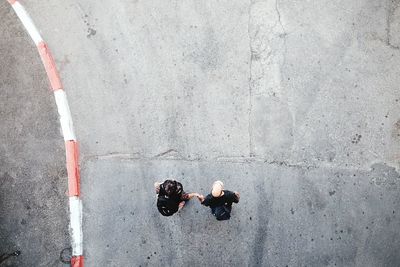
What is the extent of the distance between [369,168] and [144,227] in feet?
12.9

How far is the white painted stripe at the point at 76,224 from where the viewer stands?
24.0 feet

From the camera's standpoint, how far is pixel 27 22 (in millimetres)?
7848

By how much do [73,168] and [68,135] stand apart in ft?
1.88

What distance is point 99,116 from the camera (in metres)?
7.61

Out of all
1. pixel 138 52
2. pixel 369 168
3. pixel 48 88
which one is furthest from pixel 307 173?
pixel 48 88

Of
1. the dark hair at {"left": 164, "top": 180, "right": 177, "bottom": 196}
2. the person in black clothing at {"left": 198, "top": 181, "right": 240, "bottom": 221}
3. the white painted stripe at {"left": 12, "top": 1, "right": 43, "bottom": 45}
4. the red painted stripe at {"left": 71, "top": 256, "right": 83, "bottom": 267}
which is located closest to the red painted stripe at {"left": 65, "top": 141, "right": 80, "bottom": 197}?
the red painted stripe at {"left": 71, "top": 256, "right": 83, "bottom": 267}

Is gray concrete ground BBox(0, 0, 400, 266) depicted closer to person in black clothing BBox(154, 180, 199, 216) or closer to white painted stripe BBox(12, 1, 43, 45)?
white painted stripe BBox(12, 1, 43, 45)

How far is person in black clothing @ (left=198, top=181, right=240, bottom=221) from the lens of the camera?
6.76 m

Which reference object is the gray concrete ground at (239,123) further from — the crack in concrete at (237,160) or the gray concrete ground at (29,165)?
the gray concrete ground at (29,165)

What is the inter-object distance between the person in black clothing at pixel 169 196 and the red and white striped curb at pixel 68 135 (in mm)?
1500

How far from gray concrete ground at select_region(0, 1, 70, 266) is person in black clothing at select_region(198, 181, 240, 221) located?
96.8 inches

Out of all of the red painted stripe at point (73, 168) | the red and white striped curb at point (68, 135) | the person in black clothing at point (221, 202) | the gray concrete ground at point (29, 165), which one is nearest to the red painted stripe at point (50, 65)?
the red and white striped curb at point (68, 135)

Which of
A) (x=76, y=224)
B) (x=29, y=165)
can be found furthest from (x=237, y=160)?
(x=29, y=165)

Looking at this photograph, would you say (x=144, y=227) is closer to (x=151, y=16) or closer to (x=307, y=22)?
(x=151, y=16)
